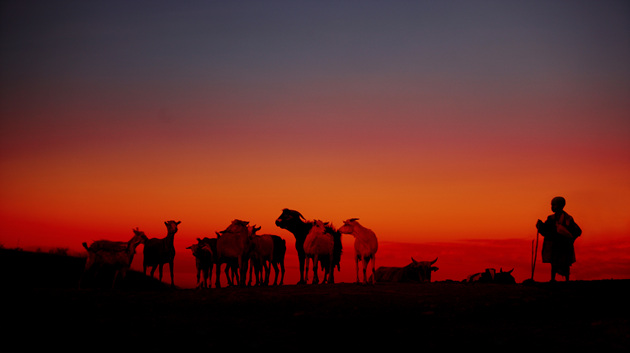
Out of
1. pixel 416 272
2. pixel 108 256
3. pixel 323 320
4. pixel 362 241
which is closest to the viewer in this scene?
pixel 323 320

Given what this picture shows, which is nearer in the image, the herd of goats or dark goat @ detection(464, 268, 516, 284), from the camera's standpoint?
the herd of goats

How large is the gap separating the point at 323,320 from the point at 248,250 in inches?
415

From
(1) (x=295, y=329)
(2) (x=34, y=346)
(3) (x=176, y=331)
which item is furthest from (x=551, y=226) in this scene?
(2) (x=34, y=346)

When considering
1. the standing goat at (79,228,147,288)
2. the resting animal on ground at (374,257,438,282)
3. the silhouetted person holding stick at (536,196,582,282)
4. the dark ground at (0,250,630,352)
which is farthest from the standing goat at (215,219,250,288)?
the resting animal on ground at (374,257,438,282)

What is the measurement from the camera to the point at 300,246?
28797 mm

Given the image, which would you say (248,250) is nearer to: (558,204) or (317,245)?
(317,245)

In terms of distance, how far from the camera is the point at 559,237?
22.3 meters

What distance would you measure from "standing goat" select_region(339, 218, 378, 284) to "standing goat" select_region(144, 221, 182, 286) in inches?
289

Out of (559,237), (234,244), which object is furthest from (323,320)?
(559,237)

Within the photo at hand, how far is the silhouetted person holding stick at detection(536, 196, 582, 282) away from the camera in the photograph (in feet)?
72.8

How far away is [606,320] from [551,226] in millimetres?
8039

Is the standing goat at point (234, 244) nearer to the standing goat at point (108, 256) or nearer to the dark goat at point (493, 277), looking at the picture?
the standing goat at point (108, 256)

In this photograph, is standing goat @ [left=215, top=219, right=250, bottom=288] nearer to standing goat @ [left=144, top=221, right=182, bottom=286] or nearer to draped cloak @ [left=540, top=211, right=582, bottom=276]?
standing goat @ [left=144, top=221, right=182, bottom=286]

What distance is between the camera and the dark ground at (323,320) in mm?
12523
